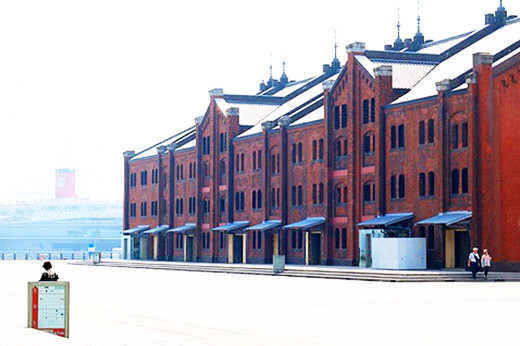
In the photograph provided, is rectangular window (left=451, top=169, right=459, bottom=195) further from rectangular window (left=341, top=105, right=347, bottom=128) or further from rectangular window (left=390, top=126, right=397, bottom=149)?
rectangular window (left=341, top=105, right=347, bottom=128)

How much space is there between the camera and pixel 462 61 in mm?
74625

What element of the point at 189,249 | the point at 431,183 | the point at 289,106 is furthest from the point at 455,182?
the point at 189,249

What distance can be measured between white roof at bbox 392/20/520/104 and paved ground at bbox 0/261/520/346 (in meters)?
23.8

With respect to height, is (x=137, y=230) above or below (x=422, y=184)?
below

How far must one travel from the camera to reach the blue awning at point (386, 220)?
70375 millimetres

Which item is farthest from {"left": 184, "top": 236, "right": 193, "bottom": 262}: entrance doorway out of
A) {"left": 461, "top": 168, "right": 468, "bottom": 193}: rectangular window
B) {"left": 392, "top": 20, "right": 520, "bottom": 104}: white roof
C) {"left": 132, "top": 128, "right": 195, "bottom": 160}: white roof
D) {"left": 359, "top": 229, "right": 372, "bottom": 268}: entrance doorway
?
{"left": 461, "top": 168, "right": 468, "bottom": 193}: rectangular window

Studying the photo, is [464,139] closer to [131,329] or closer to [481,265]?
[481,265]

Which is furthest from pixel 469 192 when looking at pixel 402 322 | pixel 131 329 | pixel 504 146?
pixel 131 329

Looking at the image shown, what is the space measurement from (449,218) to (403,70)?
51.9 feet

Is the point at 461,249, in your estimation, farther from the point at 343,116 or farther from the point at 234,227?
the point at 234,227

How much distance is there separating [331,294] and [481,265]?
1933 centimetres

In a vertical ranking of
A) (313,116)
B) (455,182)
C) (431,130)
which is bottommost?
(455,182)

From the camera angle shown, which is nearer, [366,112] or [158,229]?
[366,112]

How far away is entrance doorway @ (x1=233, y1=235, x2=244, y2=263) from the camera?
93.1 meters
